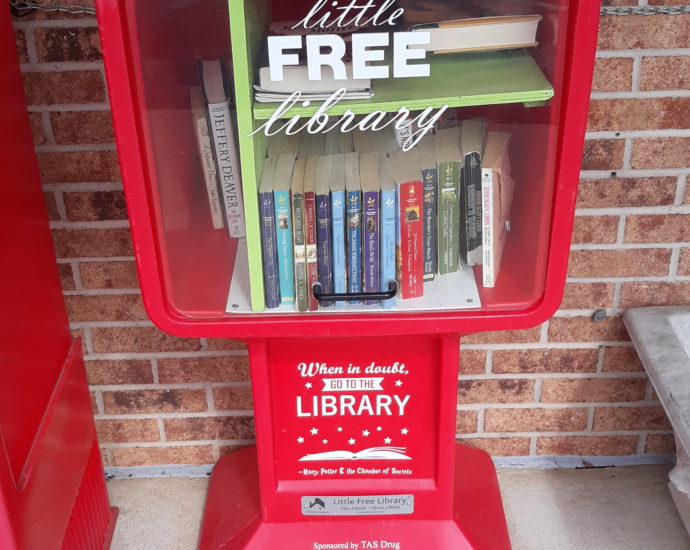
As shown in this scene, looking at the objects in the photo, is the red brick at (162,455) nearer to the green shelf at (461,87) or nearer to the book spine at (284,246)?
the book spine at (284,246)

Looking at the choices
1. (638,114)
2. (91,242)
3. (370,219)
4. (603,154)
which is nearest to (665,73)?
(638,114)

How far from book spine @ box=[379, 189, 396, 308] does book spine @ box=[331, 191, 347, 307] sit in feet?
0.22

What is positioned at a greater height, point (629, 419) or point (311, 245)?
point (311, 245)

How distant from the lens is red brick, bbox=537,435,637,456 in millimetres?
2229

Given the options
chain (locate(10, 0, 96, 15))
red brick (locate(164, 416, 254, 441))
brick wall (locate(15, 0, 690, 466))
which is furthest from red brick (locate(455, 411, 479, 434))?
chain (locate(10, 0, 96, 15))

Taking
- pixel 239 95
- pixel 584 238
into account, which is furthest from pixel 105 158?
pixel 584 238

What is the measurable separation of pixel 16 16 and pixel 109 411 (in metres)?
1.01

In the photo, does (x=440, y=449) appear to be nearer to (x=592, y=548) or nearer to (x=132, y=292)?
(x=592, y=548)

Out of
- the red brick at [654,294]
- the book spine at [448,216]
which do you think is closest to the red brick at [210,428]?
the book spine at [448,216]

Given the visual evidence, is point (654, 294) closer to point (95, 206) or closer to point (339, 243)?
point (339, 243)

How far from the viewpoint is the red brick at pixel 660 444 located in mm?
2215

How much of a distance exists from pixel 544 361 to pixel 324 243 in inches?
34.2

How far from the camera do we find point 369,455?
182 centimetres

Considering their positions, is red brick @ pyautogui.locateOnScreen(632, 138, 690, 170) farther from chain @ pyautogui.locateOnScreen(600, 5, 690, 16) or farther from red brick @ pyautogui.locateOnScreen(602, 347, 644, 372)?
→ red brick @ pyautogui.locateOnScreen(602, 347, 644, 372)
